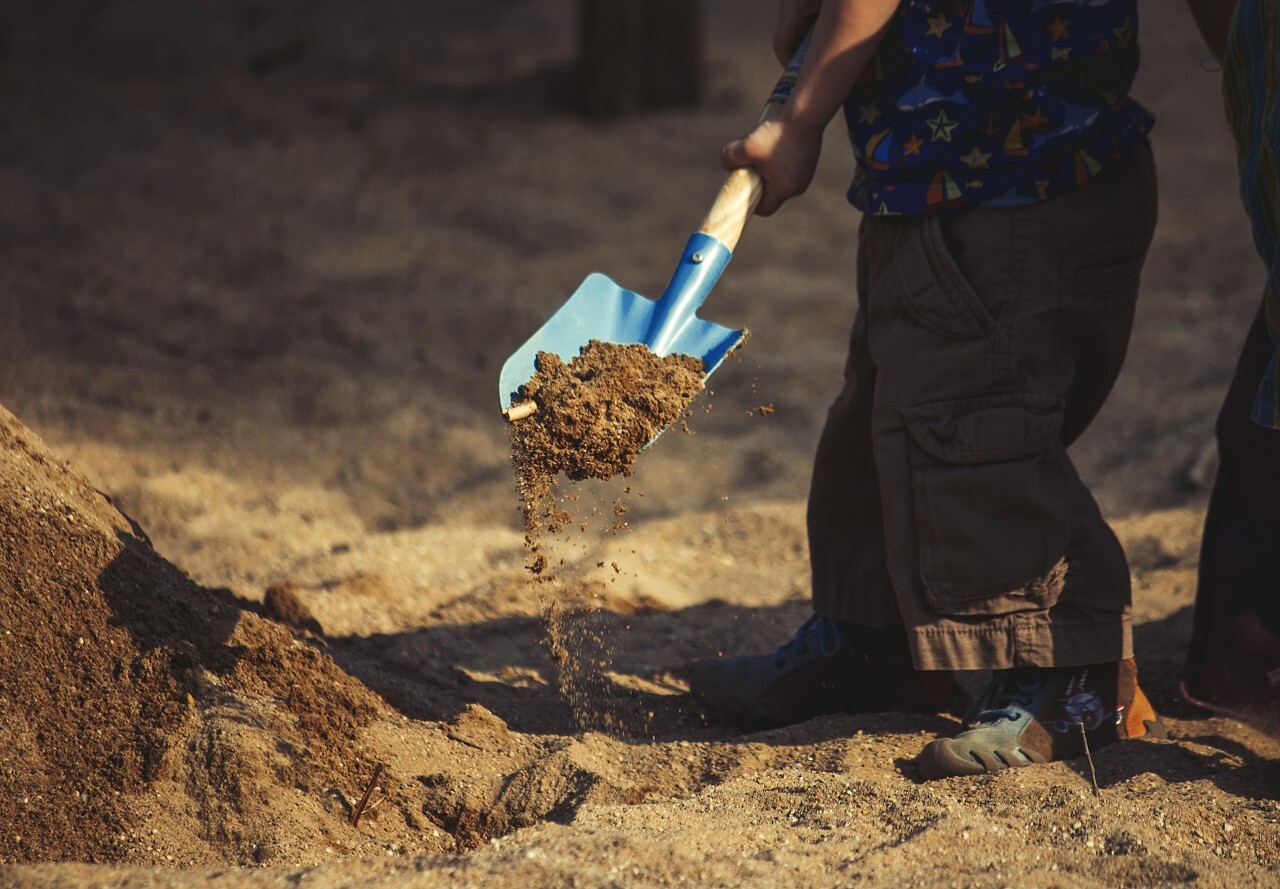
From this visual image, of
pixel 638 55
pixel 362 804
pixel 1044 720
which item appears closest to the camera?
pixel 362 804

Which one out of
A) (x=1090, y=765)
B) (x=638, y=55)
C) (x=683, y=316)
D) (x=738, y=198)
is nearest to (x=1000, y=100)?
(x=738, y=198)

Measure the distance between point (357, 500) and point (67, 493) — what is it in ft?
4.44

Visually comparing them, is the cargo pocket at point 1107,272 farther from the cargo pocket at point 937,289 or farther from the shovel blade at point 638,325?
the shovel blade at point 638,325

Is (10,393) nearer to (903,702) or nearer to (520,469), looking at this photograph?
(520,469)

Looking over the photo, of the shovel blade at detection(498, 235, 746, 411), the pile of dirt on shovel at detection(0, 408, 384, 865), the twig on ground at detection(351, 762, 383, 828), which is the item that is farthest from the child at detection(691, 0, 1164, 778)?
the pile of dirt on shovel at detection(0, 408, 384, 865)

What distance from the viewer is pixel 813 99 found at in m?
1.92

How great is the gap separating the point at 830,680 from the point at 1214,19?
4.24 feet

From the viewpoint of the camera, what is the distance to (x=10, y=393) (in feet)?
11.3

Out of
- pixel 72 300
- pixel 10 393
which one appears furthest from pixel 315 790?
pixel 72 300

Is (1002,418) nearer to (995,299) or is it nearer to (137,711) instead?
(995,299)

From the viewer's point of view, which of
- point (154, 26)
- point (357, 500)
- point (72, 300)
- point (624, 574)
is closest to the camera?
point (624, 574)

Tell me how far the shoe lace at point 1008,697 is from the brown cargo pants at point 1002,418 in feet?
0.31

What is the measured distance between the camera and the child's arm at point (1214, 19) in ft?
6.62

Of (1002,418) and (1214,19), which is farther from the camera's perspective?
(1214,19)
